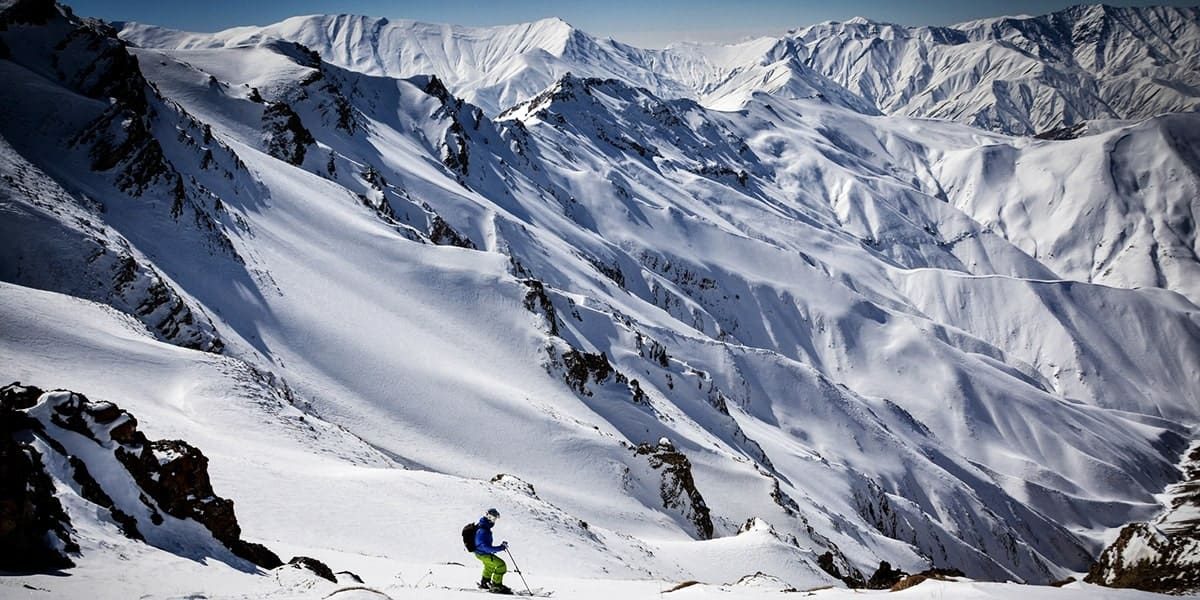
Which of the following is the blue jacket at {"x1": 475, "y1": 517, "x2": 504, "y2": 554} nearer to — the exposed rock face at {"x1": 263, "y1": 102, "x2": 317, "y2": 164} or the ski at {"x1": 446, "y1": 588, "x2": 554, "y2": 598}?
the ski at {"x1": 446, "y1": 588, "x2": 554, "y2": 598}

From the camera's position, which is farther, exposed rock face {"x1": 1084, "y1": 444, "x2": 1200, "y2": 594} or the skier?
exposed rock face {"x1": 1084, "y1": 444, "x2": 1200, "y2": 594}

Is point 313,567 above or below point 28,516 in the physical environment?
below

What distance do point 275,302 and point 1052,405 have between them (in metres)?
181

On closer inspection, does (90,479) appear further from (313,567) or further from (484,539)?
A: (484,539)

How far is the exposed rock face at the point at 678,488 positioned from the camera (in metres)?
46.3

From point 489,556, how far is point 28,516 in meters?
8.36

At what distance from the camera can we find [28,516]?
31.7 feet

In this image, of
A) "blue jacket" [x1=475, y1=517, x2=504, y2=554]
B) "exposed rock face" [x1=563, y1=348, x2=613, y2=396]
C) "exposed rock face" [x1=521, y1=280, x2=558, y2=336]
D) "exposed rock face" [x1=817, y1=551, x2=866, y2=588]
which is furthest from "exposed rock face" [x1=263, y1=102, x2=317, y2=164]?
"blue jacket" [x1=475, y1=517, x2=504, y2=554]

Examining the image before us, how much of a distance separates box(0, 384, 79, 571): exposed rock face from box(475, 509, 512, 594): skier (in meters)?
7.30

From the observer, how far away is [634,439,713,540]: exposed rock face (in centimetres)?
4631

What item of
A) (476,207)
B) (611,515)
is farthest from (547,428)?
(476,207)

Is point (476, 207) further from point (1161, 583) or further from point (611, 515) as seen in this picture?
point (1161, 583)

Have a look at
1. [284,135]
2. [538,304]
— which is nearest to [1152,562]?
[538,304]

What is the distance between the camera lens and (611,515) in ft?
133
